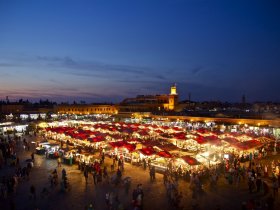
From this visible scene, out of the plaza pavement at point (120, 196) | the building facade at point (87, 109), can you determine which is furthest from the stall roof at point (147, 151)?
the building facade at point (87, 109)

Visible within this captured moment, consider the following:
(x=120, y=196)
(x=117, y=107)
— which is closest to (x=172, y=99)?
(x=117, y=107)

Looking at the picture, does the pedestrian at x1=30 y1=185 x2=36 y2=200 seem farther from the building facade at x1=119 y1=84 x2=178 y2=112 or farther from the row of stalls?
the building facade at x1=119 y1=84 x2=178 y2=112

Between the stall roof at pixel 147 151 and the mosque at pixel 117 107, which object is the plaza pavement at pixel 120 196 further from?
the mosque at pixel 117 107

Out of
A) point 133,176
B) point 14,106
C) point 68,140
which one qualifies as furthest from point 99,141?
point 14,106

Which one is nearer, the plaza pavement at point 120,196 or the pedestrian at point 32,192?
the plaza pavement at point 120,196

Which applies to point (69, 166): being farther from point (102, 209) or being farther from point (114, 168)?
point (102, 209)

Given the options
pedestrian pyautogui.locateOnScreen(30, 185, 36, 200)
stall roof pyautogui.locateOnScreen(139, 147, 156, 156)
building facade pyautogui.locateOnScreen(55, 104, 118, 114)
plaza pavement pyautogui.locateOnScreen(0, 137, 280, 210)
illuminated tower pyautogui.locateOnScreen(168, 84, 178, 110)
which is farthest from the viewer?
building facade pyautogui.locateOnScreen(55, 104, 118, 114)

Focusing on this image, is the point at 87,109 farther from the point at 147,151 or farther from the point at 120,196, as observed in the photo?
the point at 120,196

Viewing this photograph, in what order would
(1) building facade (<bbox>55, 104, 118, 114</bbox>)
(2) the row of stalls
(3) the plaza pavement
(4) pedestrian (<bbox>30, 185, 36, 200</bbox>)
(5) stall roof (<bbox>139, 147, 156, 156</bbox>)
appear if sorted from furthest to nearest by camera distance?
(1) building facade (<bbox>55, 104, 118, 114</bbox>), (5) stall roof (<bbox>139, 147, 156, 156</bbox>), (2) the row of stalls, (4) pedestrian (<bbox>30, 185, 36, 200</bbox>), (3) the plaza pavement

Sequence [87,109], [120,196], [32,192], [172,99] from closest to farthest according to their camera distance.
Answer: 1. [32,192]
2. [120,196]
3. [172,99]
4. [87,109]

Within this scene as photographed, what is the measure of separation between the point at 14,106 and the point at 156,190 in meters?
105

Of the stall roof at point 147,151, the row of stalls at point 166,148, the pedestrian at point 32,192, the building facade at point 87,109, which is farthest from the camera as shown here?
the building facade at point 87,109

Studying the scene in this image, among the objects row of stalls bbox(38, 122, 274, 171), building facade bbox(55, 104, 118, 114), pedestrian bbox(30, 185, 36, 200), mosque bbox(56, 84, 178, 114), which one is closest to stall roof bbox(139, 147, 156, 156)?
row of stalls bbox(38, 122, 274, 171)

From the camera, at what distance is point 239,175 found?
51.8ft
